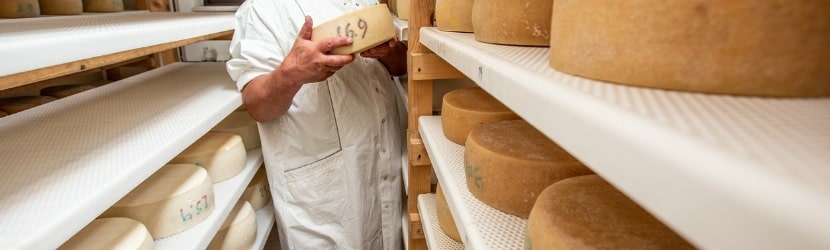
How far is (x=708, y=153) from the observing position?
0.25 metres

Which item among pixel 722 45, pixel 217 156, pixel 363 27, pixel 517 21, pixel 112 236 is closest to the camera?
pixel 722 45

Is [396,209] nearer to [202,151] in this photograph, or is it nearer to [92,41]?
[202,151]

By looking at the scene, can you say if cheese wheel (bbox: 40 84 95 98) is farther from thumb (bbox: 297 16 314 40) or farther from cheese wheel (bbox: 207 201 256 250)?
thumb (bbox: 297 16 314 40)

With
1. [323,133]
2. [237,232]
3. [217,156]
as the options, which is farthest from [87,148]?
[323,133]

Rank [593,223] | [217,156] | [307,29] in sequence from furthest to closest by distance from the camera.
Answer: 1. [217,156]
2. [307,29]
3. [593,223]

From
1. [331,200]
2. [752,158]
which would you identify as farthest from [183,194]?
[752,158]

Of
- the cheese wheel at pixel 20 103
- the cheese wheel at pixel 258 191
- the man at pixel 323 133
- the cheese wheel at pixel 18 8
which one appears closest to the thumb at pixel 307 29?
the man at pixel 323 133

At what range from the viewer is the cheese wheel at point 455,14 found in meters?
1.02

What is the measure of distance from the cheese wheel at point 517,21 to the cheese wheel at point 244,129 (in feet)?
4.45

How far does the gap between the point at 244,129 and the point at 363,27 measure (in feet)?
3.18

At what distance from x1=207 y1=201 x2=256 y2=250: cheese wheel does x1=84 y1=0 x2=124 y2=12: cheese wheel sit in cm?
128

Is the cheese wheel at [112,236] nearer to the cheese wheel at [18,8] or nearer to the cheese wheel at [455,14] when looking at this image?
the cheese wheel at [455,14]

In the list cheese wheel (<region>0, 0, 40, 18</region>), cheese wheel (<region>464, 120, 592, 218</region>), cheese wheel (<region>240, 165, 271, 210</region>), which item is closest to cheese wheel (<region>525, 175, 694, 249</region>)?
cheese wheel (<region>464, 120, 592, 218</region>)

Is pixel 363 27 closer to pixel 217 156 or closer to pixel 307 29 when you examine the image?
pixel 307 29
